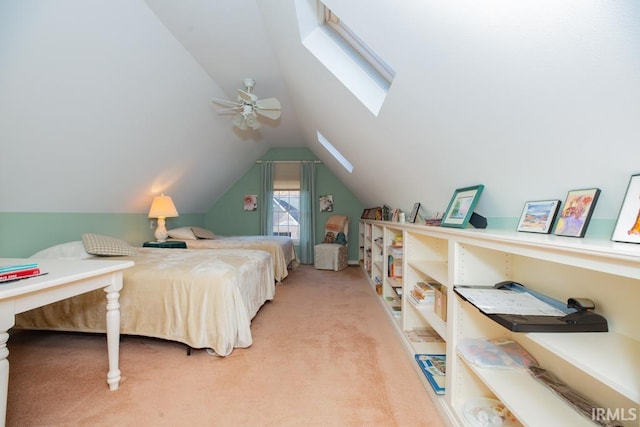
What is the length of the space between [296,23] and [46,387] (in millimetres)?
2696

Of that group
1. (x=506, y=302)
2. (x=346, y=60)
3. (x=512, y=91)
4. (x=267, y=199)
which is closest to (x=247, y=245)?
(x=267, y=199)

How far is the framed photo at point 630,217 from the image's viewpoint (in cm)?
77

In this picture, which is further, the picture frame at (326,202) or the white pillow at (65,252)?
the picture frame at (326,202)

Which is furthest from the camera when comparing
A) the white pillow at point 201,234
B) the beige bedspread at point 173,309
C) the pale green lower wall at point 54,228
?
the white pillow at point 201,234

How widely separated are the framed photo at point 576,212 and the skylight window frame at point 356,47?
129 centimetres

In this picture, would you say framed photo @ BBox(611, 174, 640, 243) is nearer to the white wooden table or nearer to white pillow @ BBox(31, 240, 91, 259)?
the white wooden table

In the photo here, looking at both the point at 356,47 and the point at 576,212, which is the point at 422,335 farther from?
the point at 356,47

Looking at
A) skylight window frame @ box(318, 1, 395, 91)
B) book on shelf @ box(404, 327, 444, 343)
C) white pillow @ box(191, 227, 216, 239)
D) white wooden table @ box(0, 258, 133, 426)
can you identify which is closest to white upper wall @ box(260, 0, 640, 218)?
skylight window frame @ box(318, 1, 395, 91)

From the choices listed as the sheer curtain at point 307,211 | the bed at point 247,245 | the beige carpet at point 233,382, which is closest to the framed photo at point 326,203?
the sheer curtain at point 307,211

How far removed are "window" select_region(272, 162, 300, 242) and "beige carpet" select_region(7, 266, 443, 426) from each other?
3540 mm

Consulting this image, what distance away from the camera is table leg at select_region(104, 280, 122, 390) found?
1588 millimetres

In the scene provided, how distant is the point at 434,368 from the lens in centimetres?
167

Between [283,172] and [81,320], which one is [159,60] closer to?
[81,320]

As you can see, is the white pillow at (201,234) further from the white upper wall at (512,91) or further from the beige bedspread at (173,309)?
the white upper wall at (512,91)
